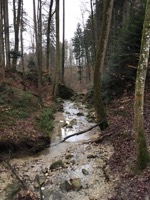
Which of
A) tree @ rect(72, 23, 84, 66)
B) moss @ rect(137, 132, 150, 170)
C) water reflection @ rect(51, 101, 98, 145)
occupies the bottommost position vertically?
water reflection @ rect(51, 101, 98, 145)

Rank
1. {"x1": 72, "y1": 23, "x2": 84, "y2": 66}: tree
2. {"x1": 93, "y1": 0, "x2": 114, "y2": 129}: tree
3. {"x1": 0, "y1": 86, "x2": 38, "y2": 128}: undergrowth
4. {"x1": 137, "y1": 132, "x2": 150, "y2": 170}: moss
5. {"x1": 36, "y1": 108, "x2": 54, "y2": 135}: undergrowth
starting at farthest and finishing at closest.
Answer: {"x1": 72, "y1": 23, "x2": 84, "y2": 66}: tree → {"x1": 36, "y1": 108, "x2": 54, "y2": 135}: undergrowth → {"x1": 0, "y1": 86, "x2": 38, "y2": 128}: undergrowth → {"x1": 93, "y1": 0, "x2": 114, "y2": 129}: tree → {"x1": 137, "y1": 132, "x2": 150, "y2": 170}: moss

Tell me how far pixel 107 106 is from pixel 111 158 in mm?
7125

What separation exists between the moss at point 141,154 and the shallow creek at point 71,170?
96cm

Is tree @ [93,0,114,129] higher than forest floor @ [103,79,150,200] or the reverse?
higher

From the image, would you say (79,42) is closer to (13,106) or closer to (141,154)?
(13,106)

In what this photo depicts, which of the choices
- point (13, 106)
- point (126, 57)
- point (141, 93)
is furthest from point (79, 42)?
point (141, 93)

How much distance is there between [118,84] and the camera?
16.0m

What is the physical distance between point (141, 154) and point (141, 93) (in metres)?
1.60

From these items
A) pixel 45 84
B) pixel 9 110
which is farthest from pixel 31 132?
A: pixel 45 84

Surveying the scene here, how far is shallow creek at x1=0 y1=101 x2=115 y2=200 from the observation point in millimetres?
6814

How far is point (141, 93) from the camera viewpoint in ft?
21.2

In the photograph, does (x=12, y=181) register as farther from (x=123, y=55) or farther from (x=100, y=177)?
(x=123, y=55)

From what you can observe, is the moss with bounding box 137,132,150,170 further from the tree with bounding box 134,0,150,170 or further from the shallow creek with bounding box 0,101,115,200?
the shallow creek with bounding box 0,101,115,200

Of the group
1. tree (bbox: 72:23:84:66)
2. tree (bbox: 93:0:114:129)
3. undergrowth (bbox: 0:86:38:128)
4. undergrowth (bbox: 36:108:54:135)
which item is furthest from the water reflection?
tree (bbox: 72:23:84:66)
